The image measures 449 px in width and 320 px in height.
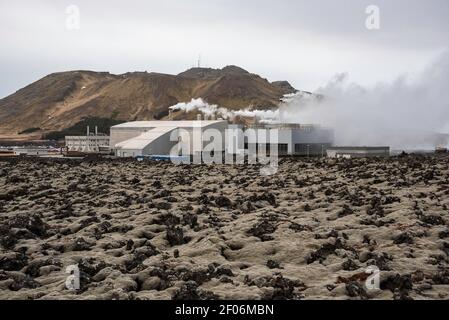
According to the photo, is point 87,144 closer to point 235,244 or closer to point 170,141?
point 170,141

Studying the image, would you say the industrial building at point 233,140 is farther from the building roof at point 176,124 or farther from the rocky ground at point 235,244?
the rocky ground at point 235,244

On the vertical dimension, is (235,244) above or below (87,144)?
below

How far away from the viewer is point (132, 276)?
38.2 feet

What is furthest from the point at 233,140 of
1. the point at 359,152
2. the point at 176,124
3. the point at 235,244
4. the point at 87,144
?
the point at 235,244

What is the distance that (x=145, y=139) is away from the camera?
79.2 meters

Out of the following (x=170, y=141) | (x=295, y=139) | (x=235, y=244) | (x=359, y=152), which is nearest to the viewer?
(x=235, y=244)

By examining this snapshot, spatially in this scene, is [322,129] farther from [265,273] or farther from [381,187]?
[265,273]

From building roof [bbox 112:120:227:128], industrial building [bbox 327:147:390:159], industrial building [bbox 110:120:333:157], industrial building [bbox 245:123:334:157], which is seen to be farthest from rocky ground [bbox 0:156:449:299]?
building roof [bbox 112:120:227:128]

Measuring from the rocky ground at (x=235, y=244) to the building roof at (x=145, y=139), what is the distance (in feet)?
168

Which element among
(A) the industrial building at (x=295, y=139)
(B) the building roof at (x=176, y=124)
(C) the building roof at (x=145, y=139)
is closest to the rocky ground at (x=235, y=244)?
(A) the industrial building at (x=295, y=139)

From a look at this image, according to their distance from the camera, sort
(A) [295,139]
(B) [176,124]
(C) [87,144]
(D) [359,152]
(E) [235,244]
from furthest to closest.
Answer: (C) [87,144] → (B) [176,124] → (A) [295,139] → (D) [359,152] → (E) [235,244]

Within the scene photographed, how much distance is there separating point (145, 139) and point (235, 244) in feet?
216

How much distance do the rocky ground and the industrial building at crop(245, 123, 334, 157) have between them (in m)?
45.5

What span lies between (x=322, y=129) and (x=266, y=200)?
55066 millimetres
